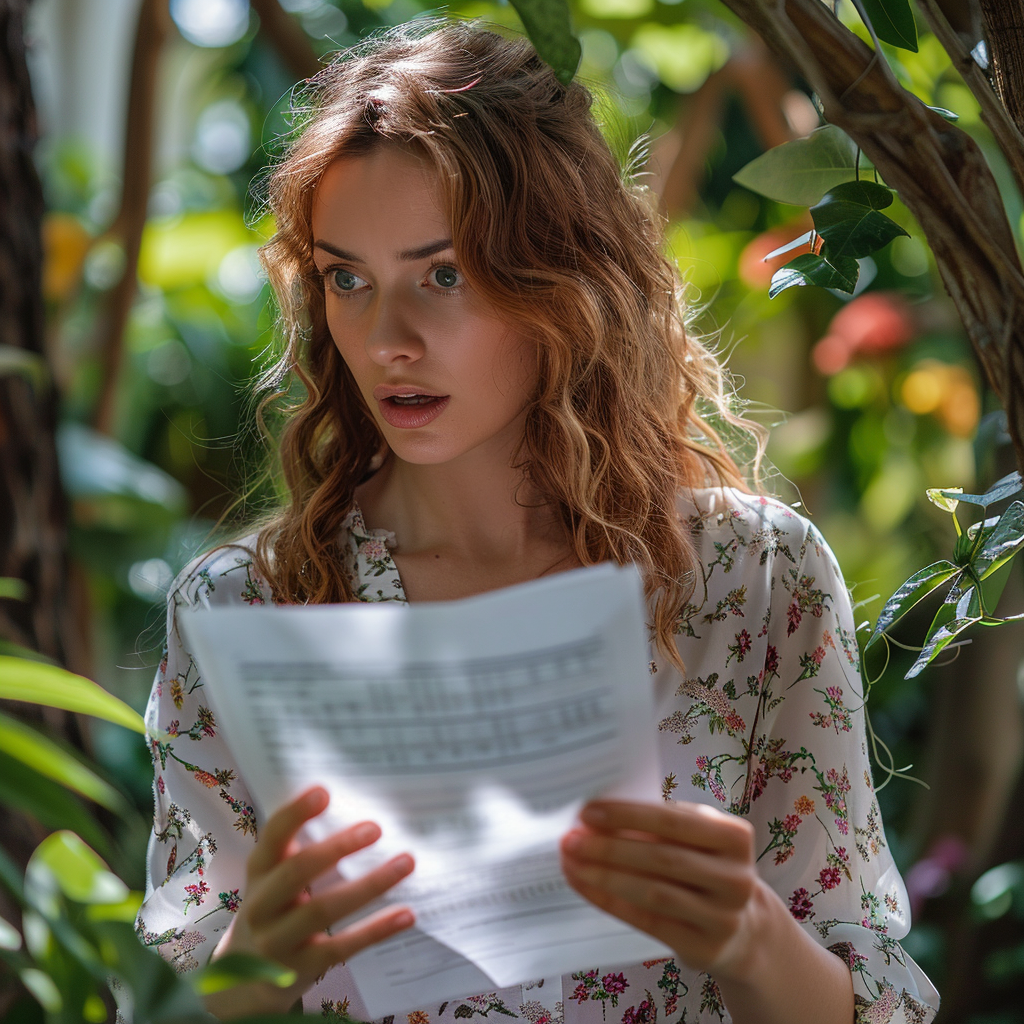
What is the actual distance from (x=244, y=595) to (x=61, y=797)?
22.8 inches

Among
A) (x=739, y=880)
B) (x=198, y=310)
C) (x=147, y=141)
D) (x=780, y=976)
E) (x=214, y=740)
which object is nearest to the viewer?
(x=739, y=880)

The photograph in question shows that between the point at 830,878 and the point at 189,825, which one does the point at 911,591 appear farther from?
the point at 189,825

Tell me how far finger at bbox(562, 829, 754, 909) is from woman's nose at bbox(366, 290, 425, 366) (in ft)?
1.43

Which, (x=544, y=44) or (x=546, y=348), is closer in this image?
(x=544, y=44)

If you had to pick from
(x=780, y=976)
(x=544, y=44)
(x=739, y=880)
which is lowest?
(x=780, y=976)

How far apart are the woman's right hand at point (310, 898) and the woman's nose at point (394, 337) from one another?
1.36 ft

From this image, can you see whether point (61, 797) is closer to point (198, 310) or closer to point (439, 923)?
point (439, 923)

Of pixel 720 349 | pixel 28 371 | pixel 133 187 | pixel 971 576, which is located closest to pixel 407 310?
pixel 971 576

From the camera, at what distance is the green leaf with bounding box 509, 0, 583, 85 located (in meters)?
0.51

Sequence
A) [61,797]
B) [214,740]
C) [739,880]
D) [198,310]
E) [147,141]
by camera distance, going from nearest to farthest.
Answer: [61,797] → [739,880] → [214,740] → [147,141] → [198,310]

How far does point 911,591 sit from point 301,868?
1.39ft

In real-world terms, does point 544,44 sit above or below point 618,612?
above

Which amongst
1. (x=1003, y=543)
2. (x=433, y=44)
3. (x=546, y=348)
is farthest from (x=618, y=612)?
(x=433, y=44)

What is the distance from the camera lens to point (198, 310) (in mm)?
2998
